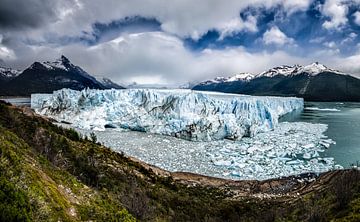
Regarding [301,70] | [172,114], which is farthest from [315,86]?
[172,114]

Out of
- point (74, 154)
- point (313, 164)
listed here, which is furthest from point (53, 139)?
point (313, 164)

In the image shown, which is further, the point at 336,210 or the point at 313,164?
the point at 313,164

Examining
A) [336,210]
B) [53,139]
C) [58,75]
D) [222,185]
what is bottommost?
[222,185]

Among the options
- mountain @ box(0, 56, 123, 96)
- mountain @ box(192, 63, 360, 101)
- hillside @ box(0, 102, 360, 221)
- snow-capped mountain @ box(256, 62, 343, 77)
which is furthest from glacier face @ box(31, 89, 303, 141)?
snow-capped mountain @ box(256, 62, 343, 77)

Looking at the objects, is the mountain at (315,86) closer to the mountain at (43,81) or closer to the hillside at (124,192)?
the mountain at (43,81)

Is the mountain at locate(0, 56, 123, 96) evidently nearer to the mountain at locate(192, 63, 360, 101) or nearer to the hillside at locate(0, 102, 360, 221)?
the mountain at locate(192, 63, 360, 101)

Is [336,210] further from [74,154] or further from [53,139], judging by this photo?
[53,139]

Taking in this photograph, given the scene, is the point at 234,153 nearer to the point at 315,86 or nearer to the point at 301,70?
Result: the point at 315,86
